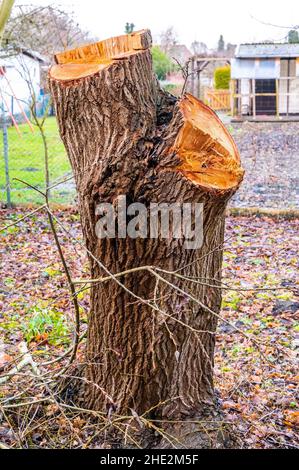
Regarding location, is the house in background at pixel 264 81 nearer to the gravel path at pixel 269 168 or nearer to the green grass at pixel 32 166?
the gravel path at pixel 269 168

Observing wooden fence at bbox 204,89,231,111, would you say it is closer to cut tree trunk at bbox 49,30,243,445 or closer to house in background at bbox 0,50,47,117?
house in background at bbox 0,50,47,117

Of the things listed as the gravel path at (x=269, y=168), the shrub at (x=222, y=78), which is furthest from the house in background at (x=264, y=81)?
the shrub at (x=222, y=78)

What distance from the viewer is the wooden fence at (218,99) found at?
29.1 metres

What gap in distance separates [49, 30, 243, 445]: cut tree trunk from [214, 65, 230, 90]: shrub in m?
30.4

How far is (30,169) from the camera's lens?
1375cm

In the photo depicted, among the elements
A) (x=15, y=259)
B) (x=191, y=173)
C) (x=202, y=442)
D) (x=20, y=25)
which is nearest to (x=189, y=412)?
(x=202, y=442)

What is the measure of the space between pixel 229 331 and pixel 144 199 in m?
2.60

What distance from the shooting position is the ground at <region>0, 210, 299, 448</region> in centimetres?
340

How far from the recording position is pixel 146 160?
9.48ft

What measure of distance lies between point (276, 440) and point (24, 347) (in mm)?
1822

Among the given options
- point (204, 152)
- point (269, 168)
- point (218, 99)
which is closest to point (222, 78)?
point (218, 99)

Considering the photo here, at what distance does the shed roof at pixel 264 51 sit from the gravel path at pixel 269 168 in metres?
5.61

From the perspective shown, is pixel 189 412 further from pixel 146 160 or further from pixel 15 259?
pixel 15 259

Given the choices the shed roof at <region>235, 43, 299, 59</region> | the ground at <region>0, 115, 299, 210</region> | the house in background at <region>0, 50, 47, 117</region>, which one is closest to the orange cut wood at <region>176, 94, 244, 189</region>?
the house in background at <region>0, 50, 47, 117</region>
